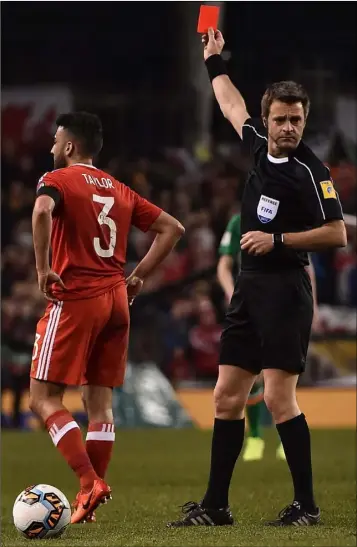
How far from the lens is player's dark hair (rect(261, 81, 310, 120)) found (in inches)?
233

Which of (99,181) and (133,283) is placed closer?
(99,181)

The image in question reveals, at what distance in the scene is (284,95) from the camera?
592 cm

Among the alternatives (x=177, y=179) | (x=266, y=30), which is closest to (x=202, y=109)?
(x=177, y=179)

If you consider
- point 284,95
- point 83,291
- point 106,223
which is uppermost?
point 284,95

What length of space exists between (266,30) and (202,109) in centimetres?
272

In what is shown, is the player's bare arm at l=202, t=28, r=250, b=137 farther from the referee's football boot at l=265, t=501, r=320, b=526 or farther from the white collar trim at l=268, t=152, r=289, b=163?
the referee's football boot at l=265, t=501, r=320, b=526

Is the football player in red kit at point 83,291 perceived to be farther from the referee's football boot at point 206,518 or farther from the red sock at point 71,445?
the referee's football boot at point 206,518

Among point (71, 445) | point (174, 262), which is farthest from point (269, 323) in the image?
point (174, 262)

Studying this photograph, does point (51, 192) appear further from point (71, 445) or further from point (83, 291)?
point (71, 445)

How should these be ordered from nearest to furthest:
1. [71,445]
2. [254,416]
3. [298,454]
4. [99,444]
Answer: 1. [298,454]
2. [71,445]
3. [99,444]
4. [254,416]

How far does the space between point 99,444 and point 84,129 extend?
172 cm

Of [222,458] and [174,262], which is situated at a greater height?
[174,262]

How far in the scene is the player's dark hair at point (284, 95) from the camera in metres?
5.92

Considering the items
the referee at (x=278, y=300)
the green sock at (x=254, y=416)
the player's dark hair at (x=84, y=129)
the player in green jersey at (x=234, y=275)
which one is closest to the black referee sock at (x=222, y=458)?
the referee at (x=278, y=300)
